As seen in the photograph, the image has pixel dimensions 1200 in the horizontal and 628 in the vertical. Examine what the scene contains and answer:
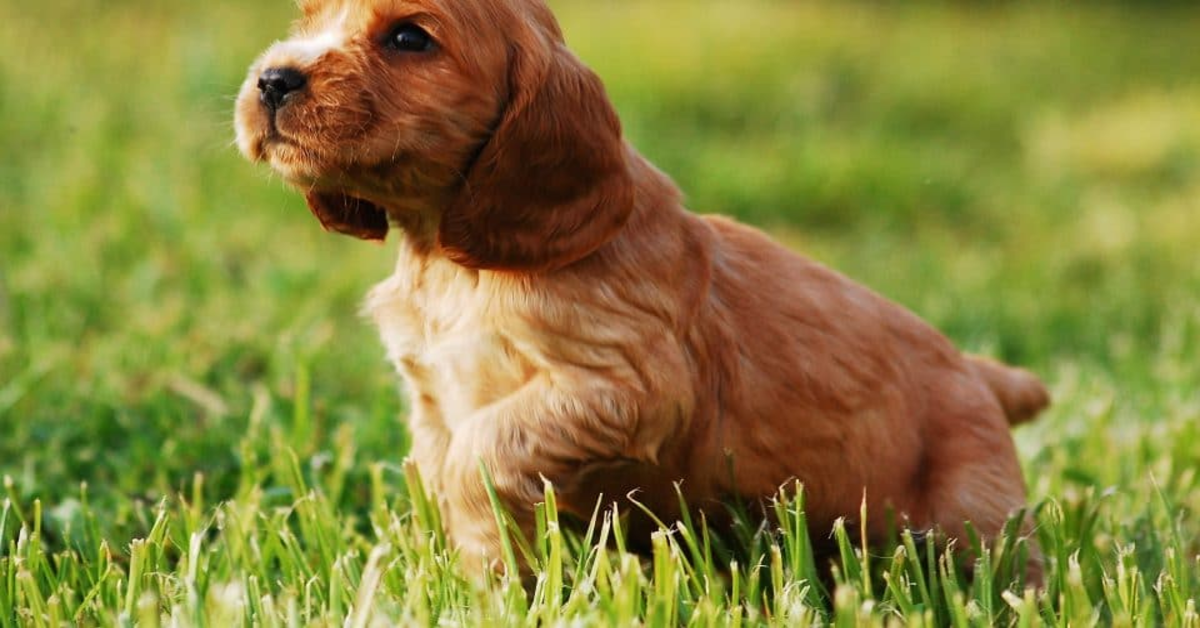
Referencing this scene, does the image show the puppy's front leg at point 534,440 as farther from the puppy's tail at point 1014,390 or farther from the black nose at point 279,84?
the puppy's tail at point 1014,390

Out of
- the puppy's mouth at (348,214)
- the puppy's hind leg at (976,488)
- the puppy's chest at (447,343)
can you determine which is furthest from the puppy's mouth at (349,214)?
the puppy's hind leg at (976,488)

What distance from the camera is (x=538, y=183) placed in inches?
114

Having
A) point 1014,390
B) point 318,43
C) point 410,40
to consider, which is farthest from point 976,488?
point 318,43

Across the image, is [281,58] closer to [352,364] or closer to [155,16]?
[352,364]

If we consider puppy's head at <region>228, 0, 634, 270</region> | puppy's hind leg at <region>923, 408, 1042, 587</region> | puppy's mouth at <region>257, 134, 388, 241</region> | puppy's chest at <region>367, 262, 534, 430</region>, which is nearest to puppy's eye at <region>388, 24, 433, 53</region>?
puppy's head at <region>228, 0, 634, 270</region>

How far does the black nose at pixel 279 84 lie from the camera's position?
2.78 m

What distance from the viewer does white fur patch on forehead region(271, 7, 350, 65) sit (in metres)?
2.81

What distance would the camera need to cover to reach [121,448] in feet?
13.9

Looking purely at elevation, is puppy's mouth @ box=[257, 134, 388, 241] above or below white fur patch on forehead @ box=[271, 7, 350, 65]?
below

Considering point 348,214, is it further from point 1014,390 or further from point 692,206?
point 692,206

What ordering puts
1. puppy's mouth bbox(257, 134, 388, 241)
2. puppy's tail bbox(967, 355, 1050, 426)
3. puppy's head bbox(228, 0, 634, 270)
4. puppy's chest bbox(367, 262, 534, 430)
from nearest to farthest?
puppy's head bbox(228, 0, 634, 270)
puppy's chest bbox(367, 262, 534, 430)
puppy's mouth bbox(257, 134, 388, 241)
puppy's tail bbox(967, 355, 1050, 426)

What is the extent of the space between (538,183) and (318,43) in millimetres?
506

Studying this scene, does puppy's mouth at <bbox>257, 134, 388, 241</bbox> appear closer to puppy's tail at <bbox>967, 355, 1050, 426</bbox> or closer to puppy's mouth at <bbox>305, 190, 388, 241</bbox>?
puppy's mouth at <bbox>305, 190, 388, 241</bbox>

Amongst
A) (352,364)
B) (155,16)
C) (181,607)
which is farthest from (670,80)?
(181,607)
